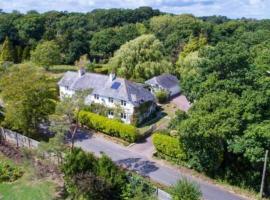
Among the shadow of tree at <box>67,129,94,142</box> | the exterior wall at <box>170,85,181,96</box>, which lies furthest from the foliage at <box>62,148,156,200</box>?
the exterior wall at <box>170,85,181,96</box>

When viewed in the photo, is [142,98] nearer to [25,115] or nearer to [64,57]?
[25,115]

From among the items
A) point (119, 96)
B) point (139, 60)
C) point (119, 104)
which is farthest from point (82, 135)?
point (139, 60)

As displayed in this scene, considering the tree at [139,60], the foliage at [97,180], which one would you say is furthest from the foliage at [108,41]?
the foliage at [97,180]

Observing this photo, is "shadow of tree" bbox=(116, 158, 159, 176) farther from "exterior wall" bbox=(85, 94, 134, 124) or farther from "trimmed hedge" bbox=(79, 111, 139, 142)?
"exterior wall" bbox=(85, 94, 134, 124)

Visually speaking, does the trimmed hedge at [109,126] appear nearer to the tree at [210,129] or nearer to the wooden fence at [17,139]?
the tree at [210,129]

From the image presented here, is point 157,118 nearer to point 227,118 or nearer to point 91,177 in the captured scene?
point 227,118

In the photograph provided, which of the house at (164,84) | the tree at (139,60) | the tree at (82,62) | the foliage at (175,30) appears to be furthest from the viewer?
the foliage at (175,30)

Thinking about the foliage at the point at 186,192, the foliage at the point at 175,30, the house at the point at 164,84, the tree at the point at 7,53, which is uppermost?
the foliage at the point at 175,30
